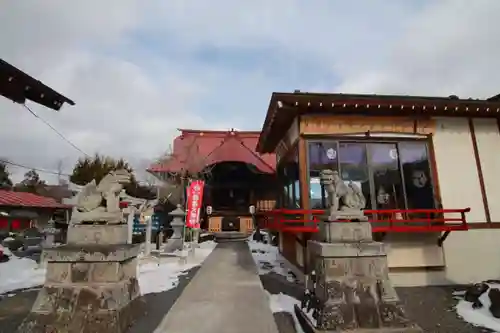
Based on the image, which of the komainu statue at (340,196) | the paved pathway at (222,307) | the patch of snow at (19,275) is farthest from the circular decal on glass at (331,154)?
the patch of snow at (19,275)

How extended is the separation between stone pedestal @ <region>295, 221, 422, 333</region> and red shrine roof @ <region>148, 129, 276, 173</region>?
1697cm

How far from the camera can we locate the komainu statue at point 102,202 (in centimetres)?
471

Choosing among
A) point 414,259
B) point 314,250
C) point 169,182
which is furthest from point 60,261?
point 169,182

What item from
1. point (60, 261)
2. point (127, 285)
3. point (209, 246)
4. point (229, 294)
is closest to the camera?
point (60, 261)

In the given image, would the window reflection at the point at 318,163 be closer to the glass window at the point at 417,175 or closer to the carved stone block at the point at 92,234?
the glass window at the point at 417,175

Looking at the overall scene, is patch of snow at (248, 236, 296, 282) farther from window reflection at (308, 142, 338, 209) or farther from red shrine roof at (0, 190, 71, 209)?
red shrine roof at (0, 190, 71, 209)

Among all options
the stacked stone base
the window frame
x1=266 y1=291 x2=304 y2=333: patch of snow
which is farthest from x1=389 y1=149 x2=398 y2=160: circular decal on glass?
the stacked stone base

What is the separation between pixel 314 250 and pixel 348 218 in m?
0.83

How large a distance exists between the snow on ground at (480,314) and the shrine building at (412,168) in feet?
5.89

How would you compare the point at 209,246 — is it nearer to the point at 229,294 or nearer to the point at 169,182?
the point at 169,182

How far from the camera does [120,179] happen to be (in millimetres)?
4984

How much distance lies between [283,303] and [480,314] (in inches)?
153

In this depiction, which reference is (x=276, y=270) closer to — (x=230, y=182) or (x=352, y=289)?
(x=352, y=289)

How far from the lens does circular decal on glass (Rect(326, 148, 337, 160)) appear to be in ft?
26.2
